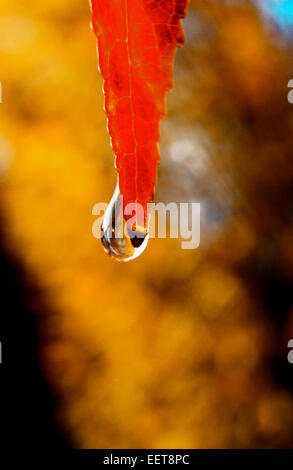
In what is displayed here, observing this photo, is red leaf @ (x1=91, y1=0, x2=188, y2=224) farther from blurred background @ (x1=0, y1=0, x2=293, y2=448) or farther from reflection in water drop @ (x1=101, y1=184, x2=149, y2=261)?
blurred background @ (x1=0, y1=0, x2=293, y2=448)

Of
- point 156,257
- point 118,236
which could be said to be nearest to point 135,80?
point 118,236

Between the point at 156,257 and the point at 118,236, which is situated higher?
the point at 156,257

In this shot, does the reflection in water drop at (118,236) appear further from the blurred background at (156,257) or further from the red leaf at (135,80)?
the blurred background at (156,257)

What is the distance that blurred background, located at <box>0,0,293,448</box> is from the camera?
1037mm

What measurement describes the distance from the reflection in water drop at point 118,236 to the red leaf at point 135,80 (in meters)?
0.03

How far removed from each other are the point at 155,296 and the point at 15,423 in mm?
414

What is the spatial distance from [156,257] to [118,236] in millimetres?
909

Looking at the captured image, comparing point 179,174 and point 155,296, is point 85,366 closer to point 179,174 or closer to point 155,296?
point 155,296

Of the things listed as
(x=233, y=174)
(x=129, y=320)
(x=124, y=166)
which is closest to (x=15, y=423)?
(x=129, y=320)

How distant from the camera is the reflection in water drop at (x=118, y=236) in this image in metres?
0.17

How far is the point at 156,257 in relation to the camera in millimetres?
1091

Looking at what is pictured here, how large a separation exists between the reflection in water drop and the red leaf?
27 millimetres

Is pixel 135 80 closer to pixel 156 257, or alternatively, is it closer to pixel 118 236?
pixel 118 236

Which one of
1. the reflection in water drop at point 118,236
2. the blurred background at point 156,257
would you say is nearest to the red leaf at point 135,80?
the reflection in water drop at point 118,236
